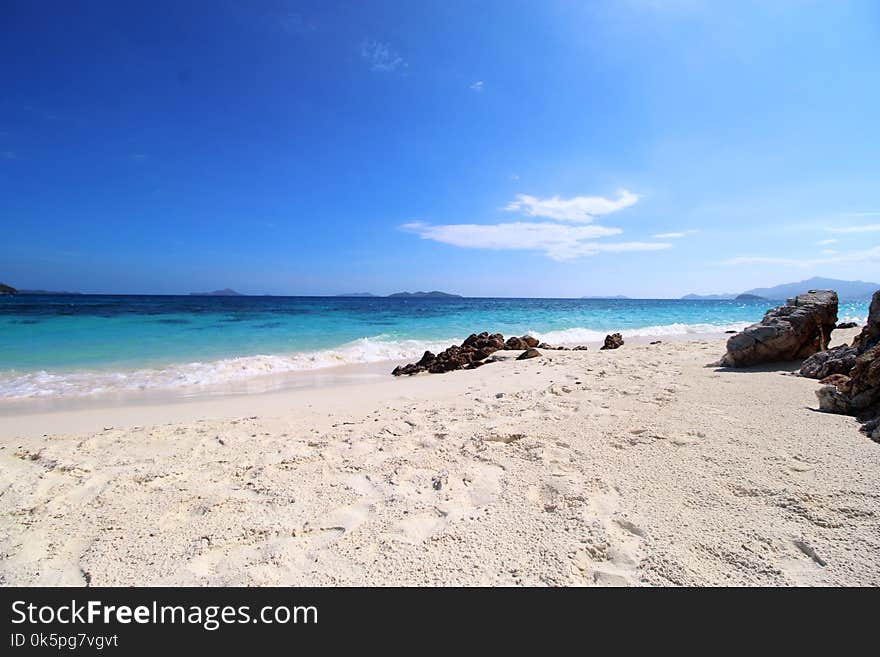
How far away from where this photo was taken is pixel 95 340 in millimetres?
13570

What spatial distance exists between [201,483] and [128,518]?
0.52m

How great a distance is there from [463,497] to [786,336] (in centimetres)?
664

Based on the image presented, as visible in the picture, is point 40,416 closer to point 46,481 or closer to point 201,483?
point 46,481

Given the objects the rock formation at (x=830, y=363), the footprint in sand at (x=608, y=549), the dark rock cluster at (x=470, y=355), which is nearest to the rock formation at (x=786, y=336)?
the rock formation at (x=830, y=363)

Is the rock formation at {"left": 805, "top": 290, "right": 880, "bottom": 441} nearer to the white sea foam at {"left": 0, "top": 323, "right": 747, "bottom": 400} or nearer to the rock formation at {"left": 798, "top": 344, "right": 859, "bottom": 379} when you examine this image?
the rock formation at {"left": 798, "top": 344, "right": 859, "bottom": 379}

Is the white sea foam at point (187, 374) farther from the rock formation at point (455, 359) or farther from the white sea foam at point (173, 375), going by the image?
the rock formation at point (455, 359)

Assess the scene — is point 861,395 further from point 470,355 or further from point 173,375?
point 173,375

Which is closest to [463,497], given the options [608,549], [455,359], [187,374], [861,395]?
[608,549]

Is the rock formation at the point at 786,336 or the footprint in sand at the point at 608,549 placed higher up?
the rock formation at the point at 786,336

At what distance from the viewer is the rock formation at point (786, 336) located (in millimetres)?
6254

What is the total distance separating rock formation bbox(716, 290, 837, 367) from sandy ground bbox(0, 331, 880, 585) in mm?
1851

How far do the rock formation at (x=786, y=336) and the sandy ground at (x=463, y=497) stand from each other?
185cm

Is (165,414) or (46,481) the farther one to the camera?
(165,414)
